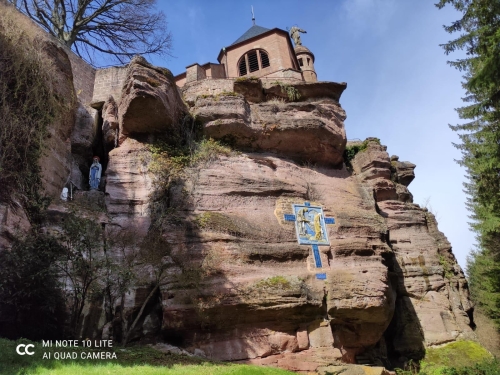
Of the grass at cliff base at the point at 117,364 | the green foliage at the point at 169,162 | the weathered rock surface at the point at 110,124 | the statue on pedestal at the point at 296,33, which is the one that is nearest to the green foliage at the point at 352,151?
the green foliage at the point at 169,162

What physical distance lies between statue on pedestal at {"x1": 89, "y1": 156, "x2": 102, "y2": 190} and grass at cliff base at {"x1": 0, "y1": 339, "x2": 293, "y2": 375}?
5511 millimetres

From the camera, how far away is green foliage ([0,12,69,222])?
893 centimetres

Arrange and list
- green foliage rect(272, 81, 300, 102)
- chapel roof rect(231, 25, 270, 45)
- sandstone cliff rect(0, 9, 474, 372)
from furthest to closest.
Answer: chapel roof rect(231, 25, 270, 45) < green foliage rect(272, 81, 300, 102) < sandstone cliff rect(0, 9, 474, 372)

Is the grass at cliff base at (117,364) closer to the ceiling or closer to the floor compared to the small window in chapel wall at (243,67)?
closer to the floor

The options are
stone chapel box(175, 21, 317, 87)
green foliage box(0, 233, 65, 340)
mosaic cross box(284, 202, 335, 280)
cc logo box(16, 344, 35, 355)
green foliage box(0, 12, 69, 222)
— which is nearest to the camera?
cc logo box(16, 344, 35, 355)

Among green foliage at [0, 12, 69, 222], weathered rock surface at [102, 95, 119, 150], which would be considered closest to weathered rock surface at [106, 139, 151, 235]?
weathered rock surface at [102, 95, 119, 150]

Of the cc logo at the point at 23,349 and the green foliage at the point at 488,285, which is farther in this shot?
the green foliage at the point at 488,285

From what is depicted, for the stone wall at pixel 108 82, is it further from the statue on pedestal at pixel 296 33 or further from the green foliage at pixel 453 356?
the statue on pedestal at pixel 296 33

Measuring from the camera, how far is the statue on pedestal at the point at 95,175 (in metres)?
12.0

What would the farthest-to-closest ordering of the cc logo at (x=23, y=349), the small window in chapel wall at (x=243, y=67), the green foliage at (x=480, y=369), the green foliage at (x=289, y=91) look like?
the small window in chapel wall at (x=243, y=67)
the green foliage at (x=289, y=91)
the green foliage at (x=480, y=369)
the cc logo at (x=23, y=349)

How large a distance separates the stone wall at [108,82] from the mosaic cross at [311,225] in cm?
786

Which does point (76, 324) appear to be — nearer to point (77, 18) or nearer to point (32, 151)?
point (32, 151)

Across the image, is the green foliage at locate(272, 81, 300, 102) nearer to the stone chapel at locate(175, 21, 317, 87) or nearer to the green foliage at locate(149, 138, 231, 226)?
the green foliage at locate(149, 138, 231, 226)

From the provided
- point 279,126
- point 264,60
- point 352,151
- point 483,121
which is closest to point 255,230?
point 279,126
